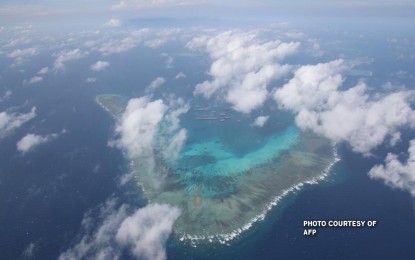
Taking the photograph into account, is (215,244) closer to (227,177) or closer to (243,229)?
(243,229)

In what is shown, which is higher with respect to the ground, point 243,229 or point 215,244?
point 243,229

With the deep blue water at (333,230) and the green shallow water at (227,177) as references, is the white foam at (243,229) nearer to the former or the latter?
the green shallow water at (227,177)

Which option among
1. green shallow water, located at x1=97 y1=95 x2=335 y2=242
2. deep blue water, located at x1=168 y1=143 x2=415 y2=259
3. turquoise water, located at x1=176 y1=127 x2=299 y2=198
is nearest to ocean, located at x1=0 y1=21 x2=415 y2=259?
deep blue water, located at x1=168 y1=143 x2=415 y2=259

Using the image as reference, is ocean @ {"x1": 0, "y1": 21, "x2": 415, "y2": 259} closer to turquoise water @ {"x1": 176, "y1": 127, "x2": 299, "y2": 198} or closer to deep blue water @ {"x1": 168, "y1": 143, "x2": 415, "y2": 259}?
deep blue water @ {"x1": 168, "y1": 143, "x2": 415, "y2": 259}

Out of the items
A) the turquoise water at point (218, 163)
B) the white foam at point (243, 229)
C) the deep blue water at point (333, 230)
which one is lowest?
the turquoise water at point (218, 163)

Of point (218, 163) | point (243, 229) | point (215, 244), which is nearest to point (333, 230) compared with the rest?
point (243, 229)

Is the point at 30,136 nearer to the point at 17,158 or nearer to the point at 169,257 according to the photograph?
the point at 17,158

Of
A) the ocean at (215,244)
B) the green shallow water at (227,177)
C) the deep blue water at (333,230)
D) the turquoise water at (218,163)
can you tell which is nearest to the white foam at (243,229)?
the green shallow water at (227,177)

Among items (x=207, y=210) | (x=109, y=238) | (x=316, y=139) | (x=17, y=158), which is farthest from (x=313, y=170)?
(x=17, y=158)
